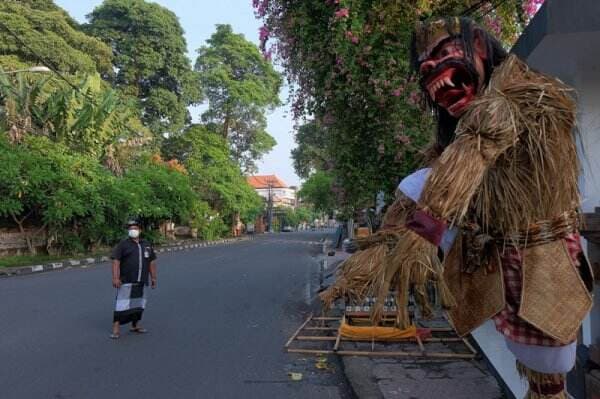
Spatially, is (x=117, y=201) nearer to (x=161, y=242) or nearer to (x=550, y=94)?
(x=161, y=242)

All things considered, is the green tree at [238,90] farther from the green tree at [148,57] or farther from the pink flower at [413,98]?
the pink flower at [413,98]

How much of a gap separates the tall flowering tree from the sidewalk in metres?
2.19

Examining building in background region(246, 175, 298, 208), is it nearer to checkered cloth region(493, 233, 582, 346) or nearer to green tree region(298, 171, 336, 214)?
green tree region(298, 171, 336, 214)

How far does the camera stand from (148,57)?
111 feet

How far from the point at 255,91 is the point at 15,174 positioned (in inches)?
985

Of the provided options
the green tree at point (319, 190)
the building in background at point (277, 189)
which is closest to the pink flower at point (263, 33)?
the green tree at point (319, 190)

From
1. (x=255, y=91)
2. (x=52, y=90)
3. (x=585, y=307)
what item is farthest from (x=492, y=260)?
(x=255, y=91)

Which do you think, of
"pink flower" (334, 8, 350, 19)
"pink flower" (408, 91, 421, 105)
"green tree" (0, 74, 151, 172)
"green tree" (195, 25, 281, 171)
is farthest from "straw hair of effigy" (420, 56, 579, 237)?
"green tree" (195, 25, 281, 171)

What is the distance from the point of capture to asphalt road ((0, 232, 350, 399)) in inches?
179

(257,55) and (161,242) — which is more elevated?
(257,55)

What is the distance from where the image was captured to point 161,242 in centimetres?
2867

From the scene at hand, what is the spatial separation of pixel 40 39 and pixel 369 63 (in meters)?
24.6

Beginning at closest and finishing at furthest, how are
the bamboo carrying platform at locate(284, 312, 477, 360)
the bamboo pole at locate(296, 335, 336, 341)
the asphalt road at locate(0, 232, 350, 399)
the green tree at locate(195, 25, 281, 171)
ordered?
the asphalt road at locate(0, 232, 350, 399) < the bamboo carrying platform at locate(284, 312, 477, 360) < the bamboo pole at locate(296, 335, 336, 341) < the green tree at locate(195, 25, 281, 171)

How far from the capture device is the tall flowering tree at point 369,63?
5823 mm
